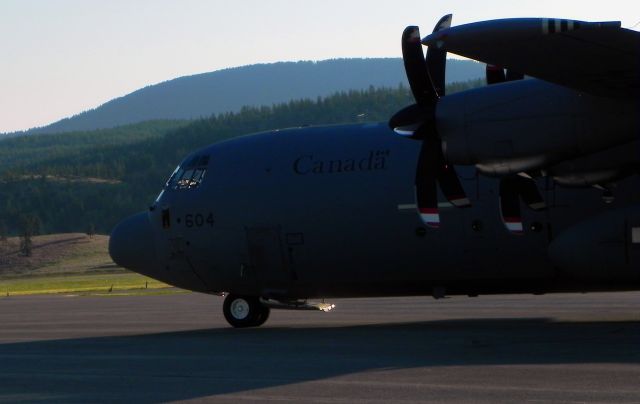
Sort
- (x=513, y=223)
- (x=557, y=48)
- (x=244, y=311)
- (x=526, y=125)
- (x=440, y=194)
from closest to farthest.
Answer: (x=557, y=48)
(x=526, y=125)
(x=513, y=223)
(x=440, y=194)
(x=244, y=311)

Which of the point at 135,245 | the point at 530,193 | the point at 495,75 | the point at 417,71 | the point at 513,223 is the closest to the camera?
the point at 417,71

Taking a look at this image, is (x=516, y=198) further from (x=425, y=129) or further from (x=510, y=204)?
(x=425, y=129)

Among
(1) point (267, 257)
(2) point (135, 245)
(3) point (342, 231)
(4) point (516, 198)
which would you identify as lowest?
(1) point (267, 257)

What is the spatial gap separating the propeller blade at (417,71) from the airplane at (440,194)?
25mm

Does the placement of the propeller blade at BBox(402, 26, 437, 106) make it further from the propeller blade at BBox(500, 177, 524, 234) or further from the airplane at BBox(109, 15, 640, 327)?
the propeller blade at BBox(500, 177, 524, 234)

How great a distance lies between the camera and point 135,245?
93.0 feet

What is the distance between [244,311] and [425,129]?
9.36 meters

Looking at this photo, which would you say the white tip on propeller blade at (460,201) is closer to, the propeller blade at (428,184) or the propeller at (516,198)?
the propeller blade at (428,184)

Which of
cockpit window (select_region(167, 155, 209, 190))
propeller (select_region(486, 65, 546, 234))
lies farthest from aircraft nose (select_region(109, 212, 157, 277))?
propeller (select_region(486, 65, 546, 234))

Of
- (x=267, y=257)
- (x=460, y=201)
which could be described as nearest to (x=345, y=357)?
(x=460, y=201)

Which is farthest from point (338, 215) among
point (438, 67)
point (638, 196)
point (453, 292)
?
point (638, 196)

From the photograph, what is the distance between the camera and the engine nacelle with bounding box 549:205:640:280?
20.5 metres

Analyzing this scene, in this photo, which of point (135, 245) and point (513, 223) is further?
point (135, 245)

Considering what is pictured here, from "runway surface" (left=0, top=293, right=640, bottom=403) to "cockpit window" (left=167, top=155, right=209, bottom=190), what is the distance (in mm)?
3542
